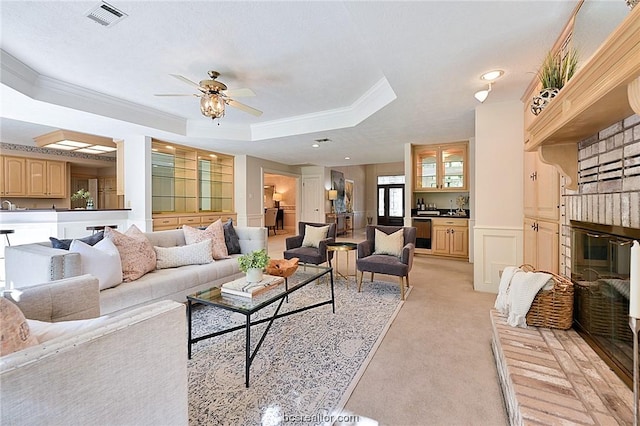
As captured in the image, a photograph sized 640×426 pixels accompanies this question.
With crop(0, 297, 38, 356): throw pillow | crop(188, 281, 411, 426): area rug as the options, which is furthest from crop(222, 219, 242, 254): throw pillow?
crop(0, 297, 38, 356): throw pillow

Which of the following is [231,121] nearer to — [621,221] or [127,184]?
[127,184]

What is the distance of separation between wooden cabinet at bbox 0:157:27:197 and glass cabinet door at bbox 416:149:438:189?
900 centimetres

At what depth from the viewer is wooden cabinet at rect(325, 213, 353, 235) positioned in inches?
370

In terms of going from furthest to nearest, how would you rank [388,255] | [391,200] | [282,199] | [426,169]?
[282,199]
[391,200]
[426,169]
[388,255]

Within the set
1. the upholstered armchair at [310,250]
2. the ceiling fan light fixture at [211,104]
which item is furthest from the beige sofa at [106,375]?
the upholstered armchair at [310,250]

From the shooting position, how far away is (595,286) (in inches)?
65.4

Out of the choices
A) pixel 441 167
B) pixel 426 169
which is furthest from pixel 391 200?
pixel 441 167

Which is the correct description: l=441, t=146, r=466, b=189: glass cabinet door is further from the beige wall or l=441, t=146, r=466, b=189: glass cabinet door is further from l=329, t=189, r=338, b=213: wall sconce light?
l=329, t=189, r=338, b=213: wall sconce light

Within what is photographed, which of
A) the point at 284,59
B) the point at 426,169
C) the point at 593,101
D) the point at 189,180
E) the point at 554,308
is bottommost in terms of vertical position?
the point at 554,308

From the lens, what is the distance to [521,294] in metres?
1.94

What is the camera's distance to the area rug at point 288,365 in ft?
5.01

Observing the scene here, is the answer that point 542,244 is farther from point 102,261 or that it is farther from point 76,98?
point 76,98

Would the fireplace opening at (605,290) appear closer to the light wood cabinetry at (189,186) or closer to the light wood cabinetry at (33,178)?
the light wood cabinetry at (189,186)

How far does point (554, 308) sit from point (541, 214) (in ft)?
3.83
